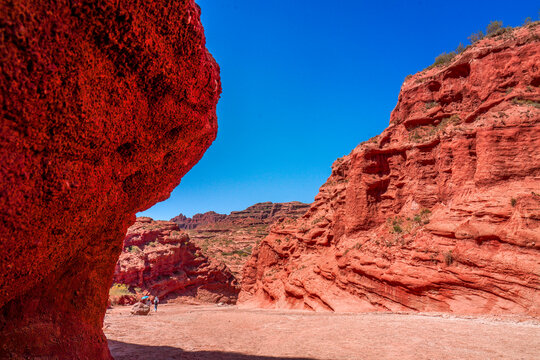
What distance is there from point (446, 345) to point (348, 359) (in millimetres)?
2919

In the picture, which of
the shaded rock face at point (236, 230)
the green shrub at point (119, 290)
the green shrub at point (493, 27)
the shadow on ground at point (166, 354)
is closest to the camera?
the shadow on ground at point (166, 354)

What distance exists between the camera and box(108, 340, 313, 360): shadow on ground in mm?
6886

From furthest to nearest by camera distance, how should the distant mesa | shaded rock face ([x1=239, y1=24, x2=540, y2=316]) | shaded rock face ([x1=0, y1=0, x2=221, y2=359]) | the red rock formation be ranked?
the red rock formation
the distant mesa
shaded rock face ([x1=239, y1=24, x2=540, y2=316])
shaded rock face ([x1=0, y1=0, x2=221, y2=359])

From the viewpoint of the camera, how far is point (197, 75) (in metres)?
4.47

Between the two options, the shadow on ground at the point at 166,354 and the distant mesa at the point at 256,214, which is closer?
the shadow on ground at the point at 166,354

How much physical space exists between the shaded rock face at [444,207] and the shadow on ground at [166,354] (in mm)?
12138

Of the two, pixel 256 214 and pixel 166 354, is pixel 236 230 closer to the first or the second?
pixel 256 214

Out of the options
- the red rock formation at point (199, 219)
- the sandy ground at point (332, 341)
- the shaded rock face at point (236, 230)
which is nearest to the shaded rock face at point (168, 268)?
the shaded rock face at point (236, 230)

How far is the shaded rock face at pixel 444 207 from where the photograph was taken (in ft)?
46.6

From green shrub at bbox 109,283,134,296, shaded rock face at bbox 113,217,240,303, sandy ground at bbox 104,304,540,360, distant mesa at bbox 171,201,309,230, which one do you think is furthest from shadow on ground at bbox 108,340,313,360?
distant mesa at bbox 171,201,309,230

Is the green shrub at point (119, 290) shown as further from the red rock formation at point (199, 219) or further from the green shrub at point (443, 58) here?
the red rock formation at point (199, 219)

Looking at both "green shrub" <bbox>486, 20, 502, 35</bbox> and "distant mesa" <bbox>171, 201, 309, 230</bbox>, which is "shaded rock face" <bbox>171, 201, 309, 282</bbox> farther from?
Answer: "green shrub" <bbox>486, 20, 502, 35</bbox>

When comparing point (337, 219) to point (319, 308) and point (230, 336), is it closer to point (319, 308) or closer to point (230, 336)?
point (319, 308)

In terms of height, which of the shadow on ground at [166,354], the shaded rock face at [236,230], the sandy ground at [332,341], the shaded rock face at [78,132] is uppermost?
the shaded rock face at [236,230]
